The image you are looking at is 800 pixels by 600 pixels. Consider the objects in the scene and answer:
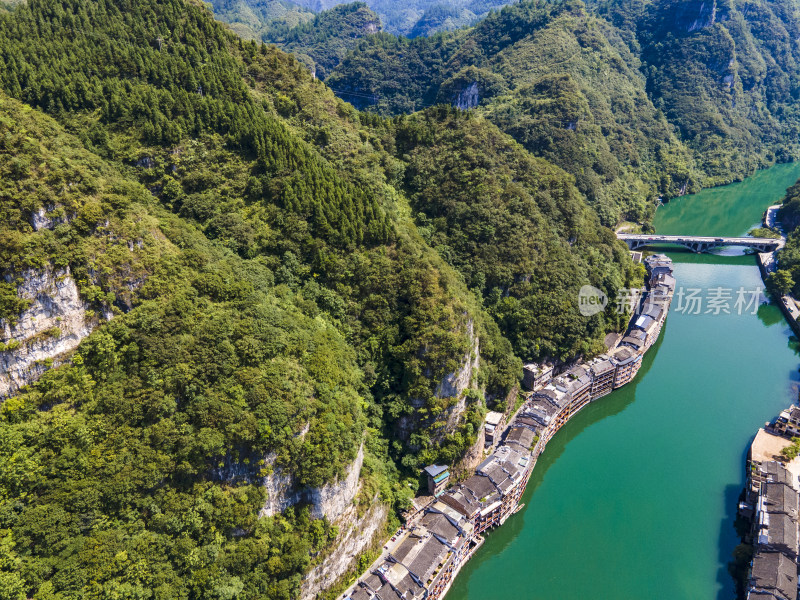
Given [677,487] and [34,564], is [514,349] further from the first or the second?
[34,564]

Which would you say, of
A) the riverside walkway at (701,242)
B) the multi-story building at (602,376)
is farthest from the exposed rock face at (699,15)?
the multi-story building at (602,376)

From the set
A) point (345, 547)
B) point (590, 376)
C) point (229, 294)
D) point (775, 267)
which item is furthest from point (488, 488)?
point (775, 267)

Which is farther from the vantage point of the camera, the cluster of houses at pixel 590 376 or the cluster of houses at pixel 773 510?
the cluster of houses at pixel 590 376

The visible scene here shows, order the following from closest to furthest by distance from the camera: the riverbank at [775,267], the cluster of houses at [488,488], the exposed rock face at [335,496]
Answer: the exposed rock face at [335,496]
the cluster of houses at [488,488]
the riverbank at [775,267]

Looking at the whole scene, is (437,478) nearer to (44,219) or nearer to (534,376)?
(534,376)

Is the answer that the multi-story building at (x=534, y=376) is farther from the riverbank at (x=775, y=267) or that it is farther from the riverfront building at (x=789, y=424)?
the riverbank at (x=775, y=267)

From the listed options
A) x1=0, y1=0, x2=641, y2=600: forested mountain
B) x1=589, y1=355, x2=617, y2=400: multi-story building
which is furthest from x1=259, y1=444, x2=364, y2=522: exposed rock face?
x1=589, y1=355, x2=617, y2=400: multi-story building
